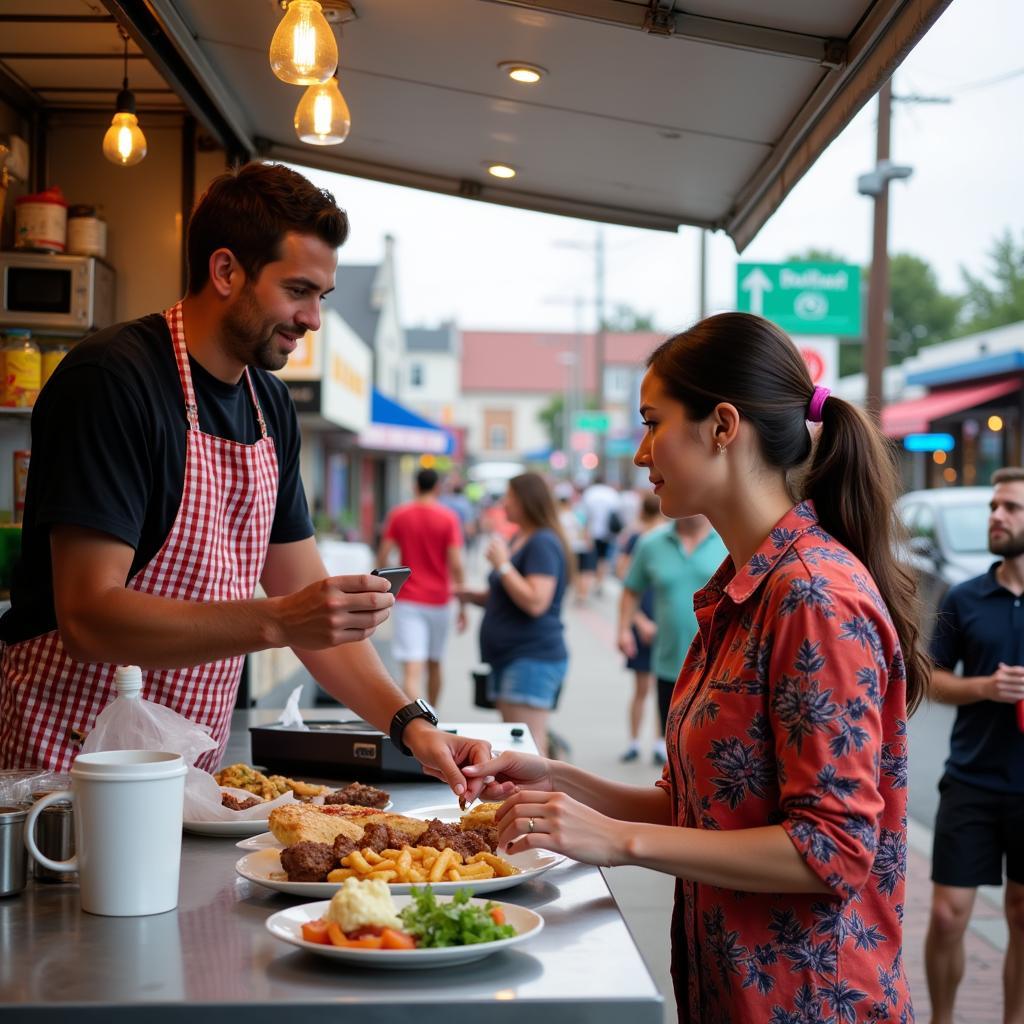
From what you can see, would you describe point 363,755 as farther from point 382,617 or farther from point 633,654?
point 633,654

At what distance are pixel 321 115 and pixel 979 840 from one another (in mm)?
3435

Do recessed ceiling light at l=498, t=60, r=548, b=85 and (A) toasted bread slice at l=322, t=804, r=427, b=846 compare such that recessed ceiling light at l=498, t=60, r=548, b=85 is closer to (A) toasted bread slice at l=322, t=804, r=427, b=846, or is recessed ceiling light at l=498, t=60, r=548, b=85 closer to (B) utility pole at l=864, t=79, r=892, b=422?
(A) toasted bread slice at l=322, t=804, r=427, b=846

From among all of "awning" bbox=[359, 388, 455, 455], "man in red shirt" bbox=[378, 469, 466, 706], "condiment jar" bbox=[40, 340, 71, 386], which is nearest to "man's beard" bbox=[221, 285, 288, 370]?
"condiment jar" bbox=[40, 340, 71, 386]

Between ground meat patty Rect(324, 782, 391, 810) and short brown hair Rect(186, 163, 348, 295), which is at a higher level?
short brown hair Rect(186, 163, 348, 295)

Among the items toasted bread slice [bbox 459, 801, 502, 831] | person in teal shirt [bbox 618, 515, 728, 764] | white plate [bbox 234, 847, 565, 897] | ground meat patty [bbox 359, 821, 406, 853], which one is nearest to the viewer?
white plate [bbox 234, 847, 565, 897]

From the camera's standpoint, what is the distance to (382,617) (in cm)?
224

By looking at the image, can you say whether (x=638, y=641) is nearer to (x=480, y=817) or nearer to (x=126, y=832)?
(x=480, y=817)

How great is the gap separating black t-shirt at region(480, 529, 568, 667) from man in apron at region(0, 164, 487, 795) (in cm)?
464

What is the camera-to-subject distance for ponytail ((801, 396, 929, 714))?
2.33 metres

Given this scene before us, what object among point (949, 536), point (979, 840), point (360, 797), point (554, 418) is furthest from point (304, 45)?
point (554, 418)

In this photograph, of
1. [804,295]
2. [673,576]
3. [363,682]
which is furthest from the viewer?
[804,295]

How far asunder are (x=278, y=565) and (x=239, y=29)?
5.61ft

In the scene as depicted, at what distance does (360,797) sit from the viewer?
9.04 feet

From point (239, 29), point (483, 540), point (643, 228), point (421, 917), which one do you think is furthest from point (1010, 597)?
point (483, 540)
